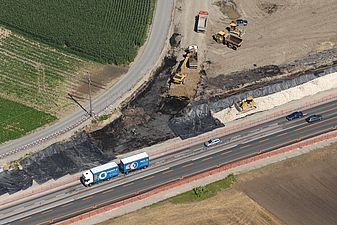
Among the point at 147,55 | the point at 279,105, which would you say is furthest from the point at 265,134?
the point at 147,55

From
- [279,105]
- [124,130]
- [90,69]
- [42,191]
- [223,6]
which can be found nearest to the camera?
[42,191]

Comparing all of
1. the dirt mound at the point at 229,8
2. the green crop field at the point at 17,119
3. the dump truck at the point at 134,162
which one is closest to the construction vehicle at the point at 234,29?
the dirt mound at the point at 229,8

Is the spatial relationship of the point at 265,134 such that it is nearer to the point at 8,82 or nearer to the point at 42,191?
the point at 42,191

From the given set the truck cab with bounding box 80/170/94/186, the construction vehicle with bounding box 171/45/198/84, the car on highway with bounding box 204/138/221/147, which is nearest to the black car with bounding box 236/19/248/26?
the construction vehicle with bounding box 171/45/198/84

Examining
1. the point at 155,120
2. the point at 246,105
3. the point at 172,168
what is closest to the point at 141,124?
the point at 155,120

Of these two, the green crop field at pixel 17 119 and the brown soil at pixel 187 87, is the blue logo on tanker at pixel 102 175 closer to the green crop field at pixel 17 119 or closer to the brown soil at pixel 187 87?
the green crop field at pixel 17 119
